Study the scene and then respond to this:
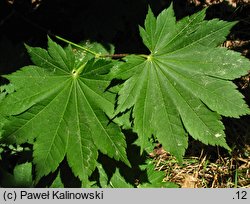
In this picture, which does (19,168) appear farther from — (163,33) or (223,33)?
(223,33)

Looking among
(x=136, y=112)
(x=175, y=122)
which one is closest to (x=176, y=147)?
(x=175, y=122)

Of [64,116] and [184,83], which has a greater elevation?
[184,83]
